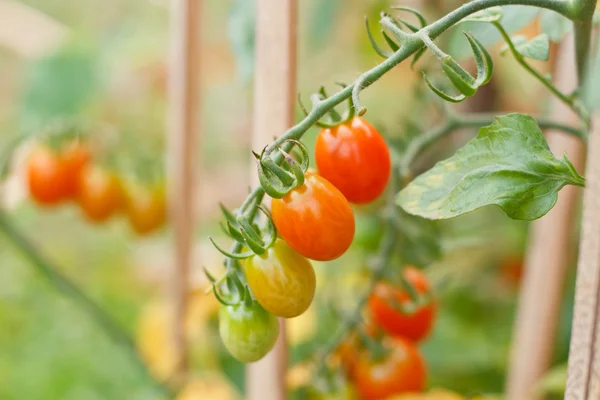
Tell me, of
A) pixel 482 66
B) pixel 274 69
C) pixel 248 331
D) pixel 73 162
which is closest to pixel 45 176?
pixel 73 162

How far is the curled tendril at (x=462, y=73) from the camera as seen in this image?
0.38m

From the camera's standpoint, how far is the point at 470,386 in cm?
113

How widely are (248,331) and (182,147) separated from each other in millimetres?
581

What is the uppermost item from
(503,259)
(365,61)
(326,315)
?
(365,61)

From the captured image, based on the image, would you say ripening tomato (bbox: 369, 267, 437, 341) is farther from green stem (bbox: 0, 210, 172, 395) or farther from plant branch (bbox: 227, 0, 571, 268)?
green stem (bbox: 0, 210, 172, 395)

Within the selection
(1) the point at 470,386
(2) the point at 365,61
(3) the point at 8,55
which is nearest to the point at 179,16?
(2) the point at 365,61

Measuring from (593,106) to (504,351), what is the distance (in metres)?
0.87

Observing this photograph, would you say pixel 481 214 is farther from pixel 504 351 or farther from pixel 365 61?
pixel 365 61

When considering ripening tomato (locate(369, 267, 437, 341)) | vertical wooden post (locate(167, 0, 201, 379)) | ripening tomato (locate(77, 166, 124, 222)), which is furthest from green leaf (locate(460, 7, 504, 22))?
ripening tomato (locate(77, 166, 124, 222))

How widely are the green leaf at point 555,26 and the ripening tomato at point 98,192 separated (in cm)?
73

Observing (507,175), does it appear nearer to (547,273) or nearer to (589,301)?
(589,301)

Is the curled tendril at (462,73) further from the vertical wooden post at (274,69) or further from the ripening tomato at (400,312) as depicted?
the ripening tomato at (400,312)

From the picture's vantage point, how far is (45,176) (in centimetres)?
102

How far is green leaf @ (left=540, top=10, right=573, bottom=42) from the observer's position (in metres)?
0.52
